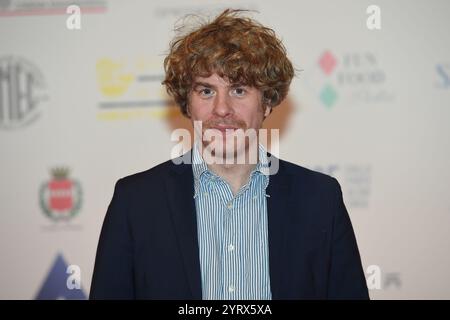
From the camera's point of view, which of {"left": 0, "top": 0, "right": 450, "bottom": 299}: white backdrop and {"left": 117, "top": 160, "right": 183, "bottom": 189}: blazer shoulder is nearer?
{"left": 117, "top": 160, "right": 183, "bottom": 189}: blazer shoulder

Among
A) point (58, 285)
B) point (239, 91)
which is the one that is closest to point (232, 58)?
point (239, 91)

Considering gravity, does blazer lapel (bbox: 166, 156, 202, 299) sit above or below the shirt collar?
below

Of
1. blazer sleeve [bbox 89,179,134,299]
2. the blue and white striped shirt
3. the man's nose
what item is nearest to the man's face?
the man's nose

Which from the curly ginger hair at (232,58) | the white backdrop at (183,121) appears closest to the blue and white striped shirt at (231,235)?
the curly ginger hair at (232,58)

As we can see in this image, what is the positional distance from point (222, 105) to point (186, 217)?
1.08ft

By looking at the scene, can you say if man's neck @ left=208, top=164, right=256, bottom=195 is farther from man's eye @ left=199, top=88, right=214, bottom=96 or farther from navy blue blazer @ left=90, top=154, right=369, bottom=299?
man's eye @ left=199, top=88, right=214, bottom=96

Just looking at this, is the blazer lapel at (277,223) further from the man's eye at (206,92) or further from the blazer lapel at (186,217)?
the man's eye at (206,92)

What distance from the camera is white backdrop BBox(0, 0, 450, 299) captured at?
2.39m

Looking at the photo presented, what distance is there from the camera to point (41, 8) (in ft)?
8.19

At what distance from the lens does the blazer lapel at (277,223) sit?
4.43ft

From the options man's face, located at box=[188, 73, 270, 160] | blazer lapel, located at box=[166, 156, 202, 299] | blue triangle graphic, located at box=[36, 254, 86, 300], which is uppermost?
man's face, located at box=[188, 73, 270, 160]

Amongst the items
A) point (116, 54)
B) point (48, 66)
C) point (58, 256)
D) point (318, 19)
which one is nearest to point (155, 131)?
point (116, 54)

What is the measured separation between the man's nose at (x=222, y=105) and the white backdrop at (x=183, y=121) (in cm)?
93

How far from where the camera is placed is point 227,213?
4.70 ft
